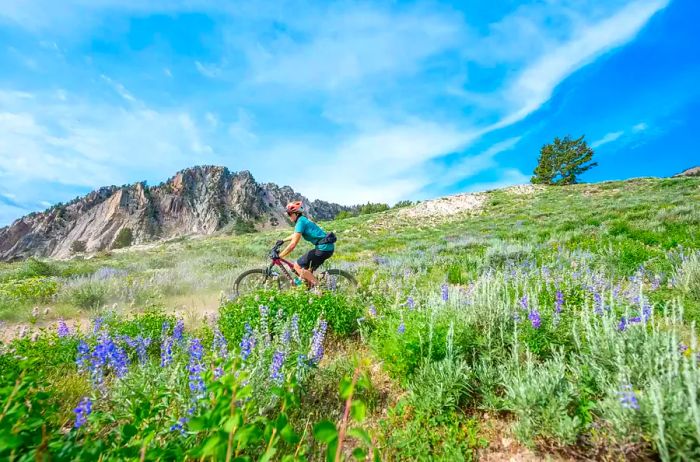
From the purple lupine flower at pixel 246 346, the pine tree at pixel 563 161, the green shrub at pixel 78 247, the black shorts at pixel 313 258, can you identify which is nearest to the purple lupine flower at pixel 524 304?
the purple lupine flower at pixel 246 346

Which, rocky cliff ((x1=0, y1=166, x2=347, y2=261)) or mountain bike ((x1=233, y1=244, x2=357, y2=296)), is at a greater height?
rocky cliff ((x1=0, y1=166, x2=347, y2=261))

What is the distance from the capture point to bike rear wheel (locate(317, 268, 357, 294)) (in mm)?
7216

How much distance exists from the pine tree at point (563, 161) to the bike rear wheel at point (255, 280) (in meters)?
55.4

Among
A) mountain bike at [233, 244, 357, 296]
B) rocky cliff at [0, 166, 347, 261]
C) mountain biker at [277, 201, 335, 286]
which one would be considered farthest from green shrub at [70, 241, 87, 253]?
mountain biker at [277, 201, 335, 286]

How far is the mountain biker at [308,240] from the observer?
6.77 meters

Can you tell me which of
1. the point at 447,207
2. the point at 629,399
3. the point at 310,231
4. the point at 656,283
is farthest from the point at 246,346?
the point at 447,207

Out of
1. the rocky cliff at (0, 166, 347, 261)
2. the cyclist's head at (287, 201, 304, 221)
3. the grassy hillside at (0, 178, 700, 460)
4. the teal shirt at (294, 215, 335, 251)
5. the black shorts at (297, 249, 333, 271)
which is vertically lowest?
the grassy hillside at (0, 178, 700, 460)

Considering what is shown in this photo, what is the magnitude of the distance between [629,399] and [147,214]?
137 metres

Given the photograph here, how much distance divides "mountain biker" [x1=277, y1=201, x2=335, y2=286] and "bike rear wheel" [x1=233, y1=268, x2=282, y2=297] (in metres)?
0.73

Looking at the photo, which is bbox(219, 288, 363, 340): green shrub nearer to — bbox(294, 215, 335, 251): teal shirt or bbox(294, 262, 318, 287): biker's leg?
bbox(294, 262, 318, 287): biker's leg

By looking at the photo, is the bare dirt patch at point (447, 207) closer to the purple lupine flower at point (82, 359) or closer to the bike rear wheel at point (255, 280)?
the bike rear wheel at point (255, 280)

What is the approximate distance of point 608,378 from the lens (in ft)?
8.03

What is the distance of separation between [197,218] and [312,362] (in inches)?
5112

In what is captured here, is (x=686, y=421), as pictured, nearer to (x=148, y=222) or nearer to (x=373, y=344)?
(x=373, y=344)
